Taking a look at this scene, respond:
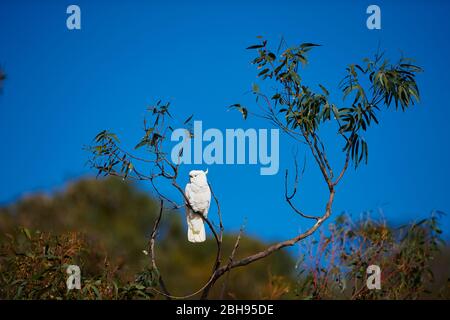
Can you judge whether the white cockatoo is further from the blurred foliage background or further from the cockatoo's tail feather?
the blurred foliage background

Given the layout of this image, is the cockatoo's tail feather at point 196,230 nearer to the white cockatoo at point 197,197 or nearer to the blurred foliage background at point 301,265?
the white cockatoo at point 197,197

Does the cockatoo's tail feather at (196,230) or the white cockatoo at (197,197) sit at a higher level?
the white cockatoo at (197,197)

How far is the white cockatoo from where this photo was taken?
266 inches

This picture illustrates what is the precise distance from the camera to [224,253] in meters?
26.4

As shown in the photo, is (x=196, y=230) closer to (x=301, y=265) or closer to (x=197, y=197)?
(x=197, y=197)

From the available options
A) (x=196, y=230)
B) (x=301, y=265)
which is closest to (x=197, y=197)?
(x=196, y=230)

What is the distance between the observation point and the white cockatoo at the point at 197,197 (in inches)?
266

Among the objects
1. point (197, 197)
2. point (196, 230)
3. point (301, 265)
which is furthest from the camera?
point (301, 265)

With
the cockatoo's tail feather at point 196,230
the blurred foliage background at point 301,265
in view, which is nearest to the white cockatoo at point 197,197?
the cockatoo's tail feather at point 196,230

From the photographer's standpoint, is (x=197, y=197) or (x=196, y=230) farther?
(x=196, y=230)

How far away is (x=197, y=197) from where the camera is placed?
6758 millimetres

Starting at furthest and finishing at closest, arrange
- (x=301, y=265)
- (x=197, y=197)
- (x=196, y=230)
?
(x=301, y=265)
(x=196, y=230)
(x=197, y=197)
